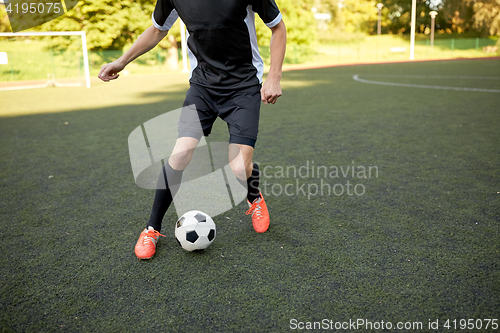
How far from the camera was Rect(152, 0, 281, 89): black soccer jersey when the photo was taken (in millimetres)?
2264

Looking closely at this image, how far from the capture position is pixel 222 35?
2.31m

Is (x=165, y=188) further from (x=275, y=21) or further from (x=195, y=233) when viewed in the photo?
(x=275, y=21)

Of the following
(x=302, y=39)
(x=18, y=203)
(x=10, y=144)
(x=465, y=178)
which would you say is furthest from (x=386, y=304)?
(x=302, y=39)

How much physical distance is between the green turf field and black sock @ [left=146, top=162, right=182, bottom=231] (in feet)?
0.60

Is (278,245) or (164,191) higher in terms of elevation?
(164,191)

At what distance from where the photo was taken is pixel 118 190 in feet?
11.5

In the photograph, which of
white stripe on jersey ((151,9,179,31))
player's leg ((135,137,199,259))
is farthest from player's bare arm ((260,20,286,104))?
white stripe on jersey ((151,9,179,31))

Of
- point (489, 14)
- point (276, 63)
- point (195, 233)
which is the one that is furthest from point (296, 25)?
point (195, 233)

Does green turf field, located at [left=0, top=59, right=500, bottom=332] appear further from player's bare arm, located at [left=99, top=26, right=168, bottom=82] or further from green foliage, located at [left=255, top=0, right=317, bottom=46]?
green foliage, located at [left=255, top=0, right=317, bottom=46]

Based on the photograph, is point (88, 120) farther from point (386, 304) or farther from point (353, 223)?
point (386, 304)

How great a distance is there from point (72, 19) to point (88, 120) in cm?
1960

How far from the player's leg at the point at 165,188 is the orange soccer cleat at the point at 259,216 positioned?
1.98 ft

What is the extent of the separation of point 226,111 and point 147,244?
96cm

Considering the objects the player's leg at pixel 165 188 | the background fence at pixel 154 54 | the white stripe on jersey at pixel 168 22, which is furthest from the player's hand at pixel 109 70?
the background fence at pixel 154 54
